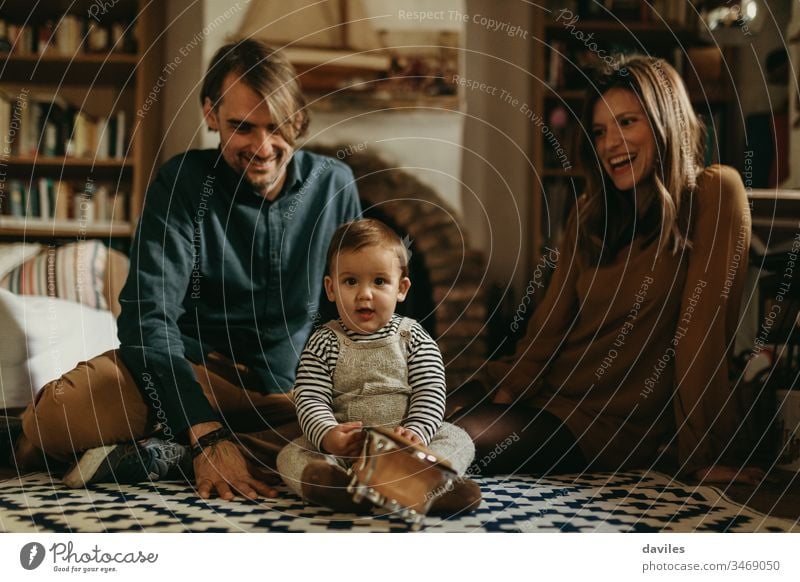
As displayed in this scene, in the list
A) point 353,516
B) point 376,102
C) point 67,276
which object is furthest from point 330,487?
point 376,102

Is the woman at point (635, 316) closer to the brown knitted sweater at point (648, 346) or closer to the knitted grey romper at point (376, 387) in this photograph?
the brown knitted sweater at point (648, 346)

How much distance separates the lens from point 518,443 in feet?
3.28

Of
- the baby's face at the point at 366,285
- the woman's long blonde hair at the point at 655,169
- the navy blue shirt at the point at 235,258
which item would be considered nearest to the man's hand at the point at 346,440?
the baby's face at the point at 366,285

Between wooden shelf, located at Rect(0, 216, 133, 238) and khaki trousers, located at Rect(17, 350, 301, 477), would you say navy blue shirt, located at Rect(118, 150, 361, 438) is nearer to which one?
khaki trousers, located at Rect(17, 350, 301, 477)

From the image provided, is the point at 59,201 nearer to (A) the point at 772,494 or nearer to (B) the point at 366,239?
(B) the point at 366,239

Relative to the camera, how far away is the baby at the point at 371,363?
2.94 ft

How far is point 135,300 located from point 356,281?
328mm

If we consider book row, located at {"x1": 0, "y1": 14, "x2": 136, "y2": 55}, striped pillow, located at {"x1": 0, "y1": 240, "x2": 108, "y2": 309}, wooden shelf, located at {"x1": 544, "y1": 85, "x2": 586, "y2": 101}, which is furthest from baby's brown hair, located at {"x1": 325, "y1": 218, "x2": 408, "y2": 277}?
book row, located at {"x1": 0, "y1": 14, "x2": 136, "y2": 55}

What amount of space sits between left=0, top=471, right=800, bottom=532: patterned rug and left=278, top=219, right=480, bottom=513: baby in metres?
0.07
